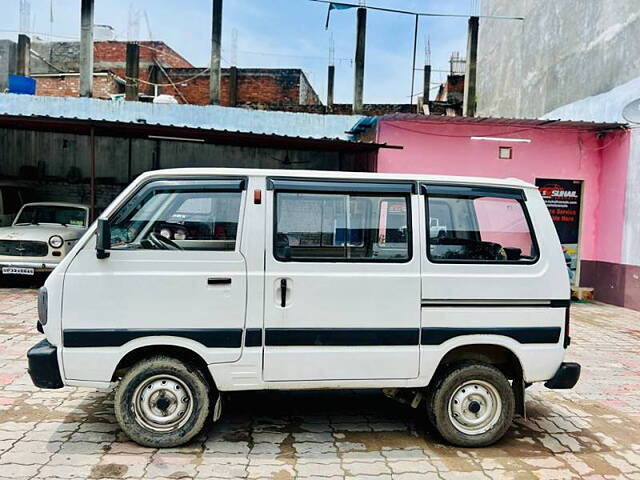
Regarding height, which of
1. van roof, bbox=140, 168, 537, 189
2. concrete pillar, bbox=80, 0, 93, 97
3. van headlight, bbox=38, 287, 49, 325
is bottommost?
van headlight, bbox=38, 287, 49, 325

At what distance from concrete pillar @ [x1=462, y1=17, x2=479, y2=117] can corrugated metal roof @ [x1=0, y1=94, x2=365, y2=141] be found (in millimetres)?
6566

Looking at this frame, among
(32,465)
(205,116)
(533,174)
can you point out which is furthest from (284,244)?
(205,116)

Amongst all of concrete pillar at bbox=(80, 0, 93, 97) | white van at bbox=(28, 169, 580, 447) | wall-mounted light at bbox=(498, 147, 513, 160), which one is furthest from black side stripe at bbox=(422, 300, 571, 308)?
concrete pillar at bbox=(80, 0, 93, 97)

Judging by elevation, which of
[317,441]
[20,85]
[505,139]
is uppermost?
[20,85]

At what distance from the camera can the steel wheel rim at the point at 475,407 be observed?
3.79m

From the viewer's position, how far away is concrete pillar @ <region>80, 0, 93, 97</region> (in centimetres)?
1538

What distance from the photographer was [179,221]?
12.0 feet

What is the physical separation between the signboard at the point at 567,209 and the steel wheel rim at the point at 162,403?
9403 millimetres

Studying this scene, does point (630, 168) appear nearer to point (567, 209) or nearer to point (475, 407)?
point (567, 209)

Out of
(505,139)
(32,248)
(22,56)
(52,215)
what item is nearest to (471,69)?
(505,139)

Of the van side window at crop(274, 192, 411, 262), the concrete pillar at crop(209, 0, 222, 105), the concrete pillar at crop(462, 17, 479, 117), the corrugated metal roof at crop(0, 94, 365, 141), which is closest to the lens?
the van side window at crop(274, 192, 411, 262)

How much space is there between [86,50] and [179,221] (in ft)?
46.9

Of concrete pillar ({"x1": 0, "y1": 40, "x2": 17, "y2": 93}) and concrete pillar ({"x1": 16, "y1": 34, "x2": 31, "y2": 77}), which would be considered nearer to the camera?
concrete pillar ({"x1": 16, "y1": 34, "x2": 31, "y2": 77})

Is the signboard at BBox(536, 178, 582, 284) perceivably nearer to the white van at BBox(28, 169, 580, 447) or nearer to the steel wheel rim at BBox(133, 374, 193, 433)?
the white van at BBox(28, 169, 580, 447)
